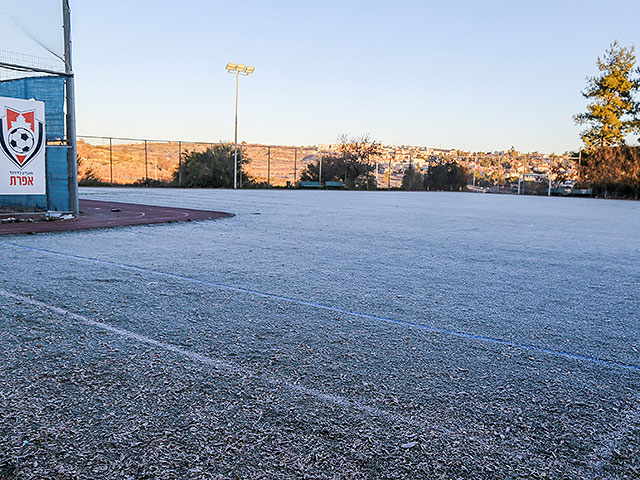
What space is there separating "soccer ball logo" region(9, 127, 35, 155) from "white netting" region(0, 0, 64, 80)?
1.16 meters

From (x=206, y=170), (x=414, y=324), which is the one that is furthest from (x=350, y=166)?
(x=414, y=324)

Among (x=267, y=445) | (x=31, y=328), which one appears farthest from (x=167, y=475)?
(x=31, y=328)

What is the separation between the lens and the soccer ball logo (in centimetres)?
1070

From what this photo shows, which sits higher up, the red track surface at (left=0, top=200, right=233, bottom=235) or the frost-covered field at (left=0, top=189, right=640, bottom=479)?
the red track surface at (left=0, top=200, right=233, bottom=235)

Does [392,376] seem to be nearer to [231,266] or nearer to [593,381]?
[593,381]

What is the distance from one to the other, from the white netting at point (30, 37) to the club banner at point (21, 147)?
0.70m

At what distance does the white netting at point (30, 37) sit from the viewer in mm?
10273

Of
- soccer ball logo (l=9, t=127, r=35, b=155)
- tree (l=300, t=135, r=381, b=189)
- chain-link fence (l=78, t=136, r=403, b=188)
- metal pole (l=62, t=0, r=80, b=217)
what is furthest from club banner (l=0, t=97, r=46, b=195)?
tree (l=300, t=135, r=381, b=189)

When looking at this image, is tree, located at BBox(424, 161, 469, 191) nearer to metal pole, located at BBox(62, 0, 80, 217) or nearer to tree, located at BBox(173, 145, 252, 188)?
tree, located at BBox(173, 145, 252, 188)

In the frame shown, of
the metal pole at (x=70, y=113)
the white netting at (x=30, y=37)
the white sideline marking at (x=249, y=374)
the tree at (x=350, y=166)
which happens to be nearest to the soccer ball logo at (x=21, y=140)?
the metal pole at (x=70, y=113)

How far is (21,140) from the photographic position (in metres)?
10.8

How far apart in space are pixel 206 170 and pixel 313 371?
36343 mm

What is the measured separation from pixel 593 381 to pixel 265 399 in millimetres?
1925

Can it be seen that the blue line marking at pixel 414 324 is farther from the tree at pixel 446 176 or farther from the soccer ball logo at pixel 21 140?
the tree at pixel 446 176
